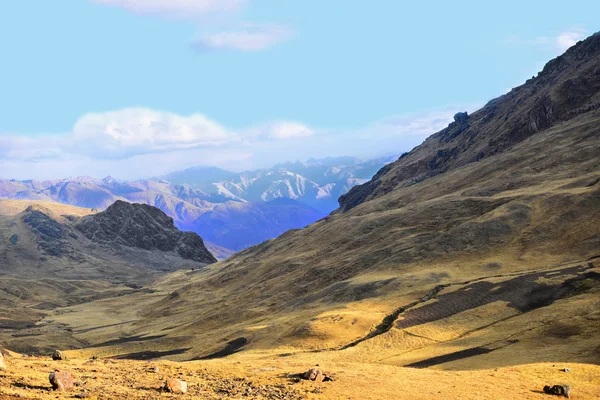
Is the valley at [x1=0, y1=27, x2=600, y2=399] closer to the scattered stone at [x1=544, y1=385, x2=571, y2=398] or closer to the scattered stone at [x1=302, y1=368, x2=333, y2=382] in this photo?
the scattered stone at [x1=302, y1=368, x2=333, y2=382]

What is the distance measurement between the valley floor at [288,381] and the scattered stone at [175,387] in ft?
1.68

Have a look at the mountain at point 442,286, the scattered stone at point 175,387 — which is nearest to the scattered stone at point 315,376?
the scattered stone at point 175,387

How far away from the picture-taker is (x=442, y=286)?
82062 mm

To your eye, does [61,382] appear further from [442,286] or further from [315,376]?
[442,286]

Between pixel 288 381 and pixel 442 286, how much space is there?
4942 cm

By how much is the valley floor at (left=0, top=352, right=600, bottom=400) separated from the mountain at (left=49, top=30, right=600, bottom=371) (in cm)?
447

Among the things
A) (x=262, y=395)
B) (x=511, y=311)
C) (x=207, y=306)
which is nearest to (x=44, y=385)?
(x=262, y=395)

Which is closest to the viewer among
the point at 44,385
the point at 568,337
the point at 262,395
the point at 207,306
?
the point at 44,385

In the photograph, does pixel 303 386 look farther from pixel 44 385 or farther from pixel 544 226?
pixel 544 226

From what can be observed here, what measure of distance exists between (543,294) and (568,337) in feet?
61.0

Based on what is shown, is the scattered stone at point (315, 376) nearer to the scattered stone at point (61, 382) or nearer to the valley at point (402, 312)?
the valley at point (402, 312)

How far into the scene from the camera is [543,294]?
A: 69.8 metres

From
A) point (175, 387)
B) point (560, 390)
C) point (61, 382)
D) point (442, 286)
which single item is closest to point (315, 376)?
point (175, 387)

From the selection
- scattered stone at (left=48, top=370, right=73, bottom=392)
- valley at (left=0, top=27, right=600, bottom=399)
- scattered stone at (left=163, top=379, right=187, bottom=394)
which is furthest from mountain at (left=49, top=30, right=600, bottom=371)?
scattered stone at (left=48, top=370, right=73, bottom=392)
